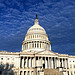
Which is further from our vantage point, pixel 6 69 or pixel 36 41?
pixel 36 41

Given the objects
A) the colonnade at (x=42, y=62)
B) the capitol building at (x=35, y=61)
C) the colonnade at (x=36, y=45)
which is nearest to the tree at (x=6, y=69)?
the capitol building at (x=35, y=61)

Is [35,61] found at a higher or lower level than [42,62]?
higher

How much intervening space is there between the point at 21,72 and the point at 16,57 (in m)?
10.7

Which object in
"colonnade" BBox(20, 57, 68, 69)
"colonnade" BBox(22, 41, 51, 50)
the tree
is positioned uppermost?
"colonnade" BBox(22, 41, 51, 50)

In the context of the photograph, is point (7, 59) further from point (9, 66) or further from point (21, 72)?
point (21, 72)

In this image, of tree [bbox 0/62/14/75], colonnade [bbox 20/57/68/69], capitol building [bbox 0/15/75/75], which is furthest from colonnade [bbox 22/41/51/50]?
tree [bbox 0/62/14/75]

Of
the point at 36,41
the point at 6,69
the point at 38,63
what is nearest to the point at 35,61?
the point at 38,63

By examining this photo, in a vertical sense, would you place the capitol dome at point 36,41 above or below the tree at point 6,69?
above

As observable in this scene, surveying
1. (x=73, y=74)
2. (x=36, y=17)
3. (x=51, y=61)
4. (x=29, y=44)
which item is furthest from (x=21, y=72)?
(x=36, y=17)

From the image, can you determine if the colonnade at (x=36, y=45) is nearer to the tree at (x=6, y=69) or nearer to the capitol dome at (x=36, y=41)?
the capitol dome at (x=36, y=41)

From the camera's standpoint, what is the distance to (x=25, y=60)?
8175 centimetres

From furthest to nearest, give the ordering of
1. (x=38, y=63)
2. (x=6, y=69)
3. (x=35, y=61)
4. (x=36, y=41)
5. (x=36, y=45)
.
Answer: (x=36, y=41) → (x=36, y=45) → (x=35, y=61) → (x=38, y=63) → (x=6, y=69)

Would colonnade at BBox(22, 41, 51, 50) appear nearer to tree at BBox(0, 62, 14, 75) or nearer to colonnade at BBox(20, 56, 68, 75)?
colonnade at BBox(20, 56, 68, 75)

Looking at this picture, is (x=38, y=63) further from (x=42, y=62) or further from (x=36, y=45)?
(x=36, y=45)
